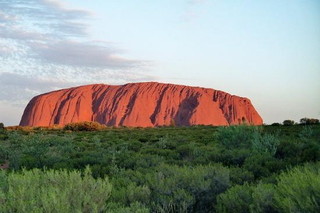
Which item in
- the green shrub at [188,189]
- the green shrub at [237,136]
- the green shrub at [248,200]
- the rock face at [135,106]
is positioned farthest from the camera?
the rock face at [135,106]

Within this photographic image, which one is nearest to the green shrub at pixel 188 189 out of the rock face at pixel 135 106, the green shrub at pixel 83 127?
the green shrub at pixel 83 127

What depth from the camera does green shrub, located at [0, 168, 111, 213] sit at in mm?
4586

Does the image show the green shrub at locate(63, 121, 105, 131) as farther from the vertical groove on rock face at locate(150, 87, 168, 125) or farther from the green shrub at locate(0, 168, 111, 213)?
the vertical groove on rock face at locate(150, 87, 168, 125)

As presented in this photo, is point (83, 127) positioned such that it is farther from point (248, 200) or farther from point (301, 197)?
point (301, 197)

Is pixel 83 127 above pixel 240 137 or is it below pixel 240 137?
below

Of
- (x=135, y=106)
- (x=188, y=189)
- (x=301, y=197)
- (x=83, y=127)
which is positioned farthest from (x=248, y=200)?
(x=135, y=106)

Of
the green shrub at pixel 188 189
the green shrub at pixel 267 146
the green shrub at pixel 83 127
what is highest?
the green shrub at pixel 267 146

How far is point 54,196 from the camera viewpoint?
175 inches

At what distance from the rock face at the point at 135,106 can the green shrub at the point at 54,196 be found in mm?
102105

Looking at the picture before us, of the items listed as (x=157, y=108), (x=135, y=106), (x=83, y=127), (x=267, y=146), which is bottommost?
(x=83, y=127)

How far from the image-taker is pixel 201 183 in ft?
22.0

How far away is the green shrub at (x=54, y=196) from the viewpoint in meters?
4.59

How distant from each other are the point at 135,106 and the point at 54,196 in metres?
109

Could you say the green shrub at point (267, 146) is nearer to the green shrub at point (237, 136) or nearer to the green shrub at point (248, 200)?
the green shrub at point (237, 136)
